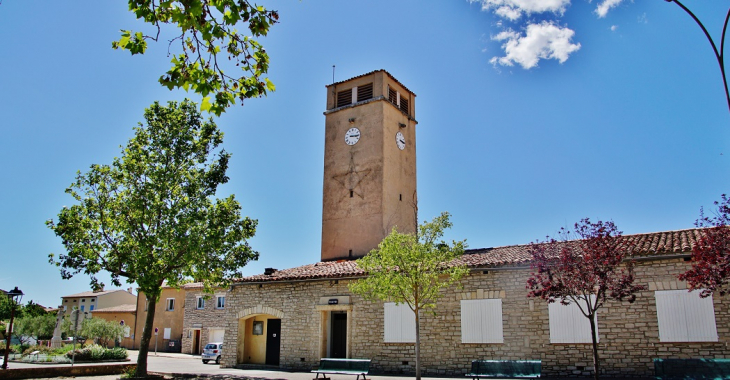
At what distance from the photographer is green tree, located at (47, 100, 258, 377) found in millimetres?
17156

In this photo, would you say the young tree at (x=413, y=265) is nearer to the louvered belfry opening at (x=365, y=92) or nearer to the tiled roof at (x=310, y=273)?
the tiled roof at (x=310, y=273)

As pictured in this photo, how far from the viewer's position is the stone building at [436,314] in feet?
A: 48.3

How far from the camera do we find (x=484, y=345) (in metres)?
16.9

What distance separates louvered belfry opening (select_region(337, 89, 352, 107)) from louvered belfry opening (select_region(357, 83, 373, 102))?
2.28ft

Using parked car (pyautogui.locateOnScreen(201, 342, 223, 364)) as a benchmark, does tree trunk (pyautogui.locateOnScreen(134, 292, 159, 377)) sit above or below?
above

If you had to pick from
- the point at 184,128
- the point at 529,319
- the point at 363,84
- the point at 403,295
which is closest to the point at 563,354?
the point at 529,319

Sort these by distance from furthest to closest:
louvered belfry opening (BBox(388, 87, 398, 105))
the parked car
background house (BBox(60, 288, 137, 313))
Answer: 1. background house (BBox(60, 288, 137, 313))
2. louvered belfry opening (BBox(388, 87, 398, 105))
3. the parked car

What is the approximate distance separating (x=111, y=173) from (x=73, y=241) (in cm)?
254

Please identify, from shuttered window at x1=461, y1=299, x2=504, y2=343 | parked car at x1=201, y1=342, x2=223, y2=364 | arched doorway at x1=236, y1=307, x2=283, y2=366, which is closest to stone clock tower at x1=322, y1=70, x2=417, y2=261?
arched doorway at x1=236, y1=307, x2=283, y2=366

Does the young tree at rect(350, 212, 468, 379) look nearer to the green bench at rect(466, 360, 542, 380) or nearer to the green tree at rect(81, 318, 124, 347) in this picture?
the green bench at rect(466, 360, 542, 380)

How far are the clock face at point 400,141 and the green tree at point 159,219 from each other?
12944mm

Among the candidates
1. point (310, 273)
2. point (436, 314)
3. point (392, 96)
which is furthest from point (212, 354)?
point (392, 96)

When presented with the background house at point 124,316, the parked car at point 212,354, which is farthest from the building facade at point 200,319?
the background house at point 124,316

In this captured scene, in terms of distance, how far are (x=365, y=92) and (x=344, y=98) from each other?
156 centimetres
